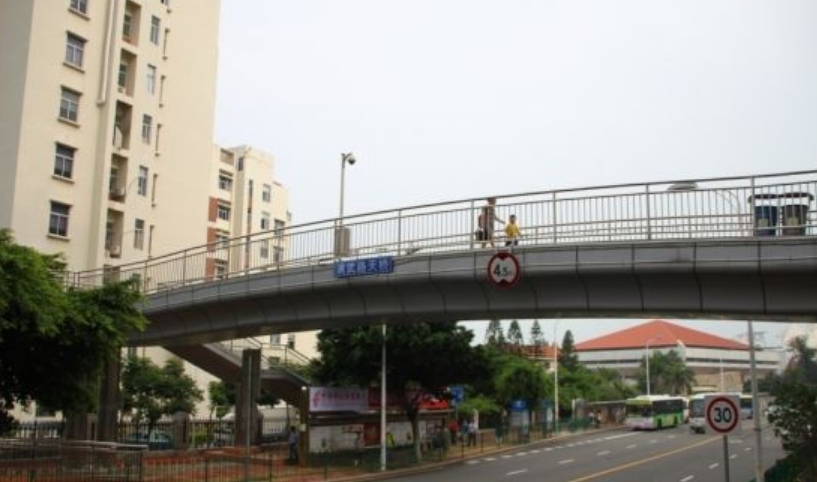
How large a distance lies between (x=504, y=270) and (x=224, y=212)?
56.0m

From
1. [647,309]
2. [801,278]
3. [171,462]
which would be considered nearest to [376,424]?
[171,462]

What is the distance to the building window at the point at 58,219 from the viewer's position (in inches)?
1722

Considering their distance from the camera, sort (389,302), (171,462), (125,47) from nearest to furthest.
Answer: (389,302) → (171,462) → (125,47)

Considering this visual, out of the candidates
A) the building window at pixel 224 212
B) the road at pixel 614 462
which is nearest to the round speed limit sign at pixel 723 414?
the road at pixel 614 462

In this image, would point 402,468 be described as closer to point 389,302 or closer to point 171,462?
point 171,462

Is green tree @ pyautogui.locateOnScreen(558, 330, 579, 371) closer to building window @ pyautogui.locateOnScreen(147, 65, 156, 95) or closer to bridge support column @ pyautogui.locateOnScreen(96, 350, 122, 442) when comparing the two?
building window @ pyautogui.locateOnScreen(147, 65, 156, 95)

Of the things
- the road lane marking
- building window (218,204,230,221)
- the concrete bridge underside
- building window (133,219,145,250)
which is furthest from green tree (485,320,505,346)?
the concrete bridge underside

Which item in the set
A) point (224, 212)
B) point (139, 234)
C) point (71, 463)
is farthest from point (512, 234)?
point (224, 212)

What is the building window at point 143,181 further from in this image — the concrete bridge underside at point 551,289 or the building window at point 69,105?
the concrete bridge underside at point 551,289

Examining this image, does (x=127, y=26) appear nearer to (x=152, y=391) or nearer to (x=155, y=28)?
(x=155, y=28)

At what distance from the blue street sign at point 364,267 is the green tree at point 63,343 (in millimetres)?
5700

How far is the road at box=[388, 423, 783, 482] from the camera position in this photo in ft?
102

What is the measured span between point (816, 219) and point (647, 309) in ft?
13.8

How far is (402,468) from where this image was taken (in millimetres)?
34000
